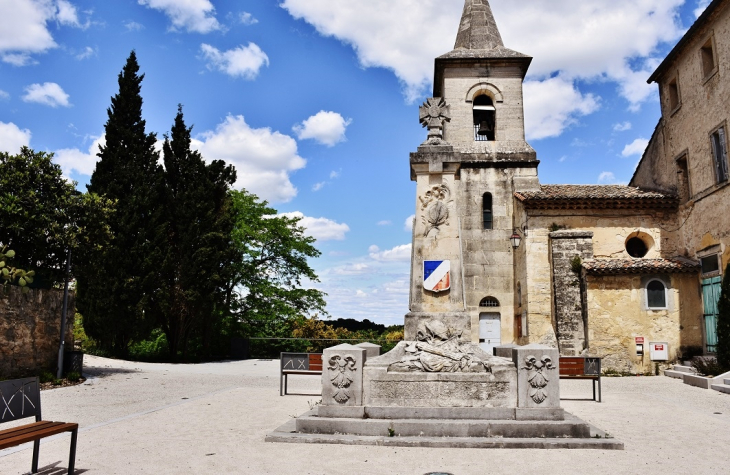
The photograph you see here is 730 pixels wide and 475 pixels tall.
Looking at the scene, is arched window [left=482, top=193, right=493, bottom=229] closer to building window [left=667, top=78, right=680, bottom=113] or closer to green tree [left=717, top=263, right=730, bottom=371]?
building window [left=667, top=78, right=680, bottom=113]

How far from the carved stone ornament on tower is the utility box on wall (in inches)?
527

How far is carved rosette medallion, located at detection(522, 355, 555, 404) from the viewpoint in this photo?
7.51 meters

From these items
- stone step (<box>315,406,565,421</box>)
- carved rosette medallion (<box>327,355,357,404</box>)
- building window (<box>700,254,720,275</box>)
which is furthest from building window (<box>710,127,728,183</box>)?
carved rosette medallion (<box>327,355,357,404</box>)

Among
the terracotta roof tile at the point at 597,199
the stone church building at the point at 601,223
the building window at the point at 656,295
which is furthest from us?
the terracotta roof tile at the point at 597,199

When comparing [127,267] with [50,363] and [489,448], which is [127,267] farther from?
[489,448]

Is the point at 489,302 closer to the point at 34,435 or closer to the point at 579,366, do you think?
the point at 579,366

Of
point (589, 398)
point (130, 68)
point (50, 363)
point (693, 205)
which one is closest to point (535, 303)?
point (693, 205)

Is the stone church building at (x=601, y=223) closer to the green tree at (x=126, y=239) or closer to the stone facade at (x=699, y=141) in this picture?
the stone facade at (x=699, y=141)

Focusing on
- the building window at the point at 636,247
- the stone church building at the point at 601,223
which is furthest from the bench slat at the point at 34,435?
the building window at the point at 636,247

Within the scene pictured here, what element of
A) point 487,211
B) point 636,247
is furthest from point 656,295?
point 487,211

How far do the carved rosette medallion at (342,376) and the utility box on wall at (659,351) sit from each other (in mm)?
14648

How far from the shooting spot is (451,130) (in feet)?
79.8

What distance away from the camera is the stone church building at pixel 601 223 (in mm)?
17766

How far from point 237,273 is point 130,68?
10973 mm
